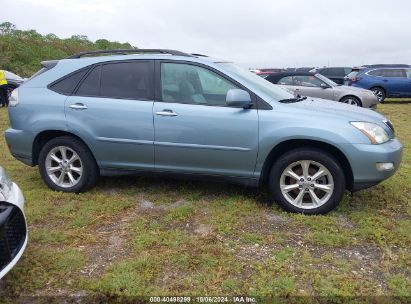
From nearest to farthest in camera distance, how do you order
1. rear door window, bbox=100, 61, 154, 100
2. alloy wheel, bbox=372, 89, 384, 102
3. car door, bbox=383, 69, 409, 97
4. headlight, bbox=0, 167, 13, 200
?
1. headlight, bbox=0, 167, 13, 200
2. rear door window, bbox=100, 61, 154, 100
3. car door, bbox=383, 69, 409, 97
4. alloy wheel, bbox=372, 89, 384, 102

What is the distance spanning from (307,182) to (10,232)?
8.90ft

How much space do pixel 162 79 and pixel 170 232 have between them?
170cm

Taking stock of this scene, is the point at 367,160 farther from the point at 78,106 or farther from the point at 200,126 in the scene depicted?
the point at 78,106

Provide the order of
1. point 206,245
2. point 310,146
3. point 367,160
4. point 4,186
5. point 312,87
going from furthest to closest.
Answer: point 312,87 < point 310,146 < point 367,160 < point 206,245 < point 4,186

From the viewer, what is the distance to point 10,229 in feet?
9.84

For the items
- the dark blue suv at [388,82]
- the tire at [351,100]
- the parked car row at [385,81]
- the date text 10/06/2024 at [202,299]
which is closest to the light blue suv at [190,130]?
the date text 10/06/2024 at [202,299]

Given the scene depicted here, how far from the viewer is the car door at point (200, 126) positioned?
4.45m

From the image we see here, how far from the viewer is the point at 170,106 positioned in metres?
4.65

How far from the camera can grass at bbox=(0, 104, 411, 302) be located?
3.16 metres

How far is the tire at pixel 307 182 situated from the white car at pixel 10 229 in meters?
Answer: 2.40

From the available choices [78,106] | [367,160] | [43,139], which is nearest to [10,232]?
[78,106]

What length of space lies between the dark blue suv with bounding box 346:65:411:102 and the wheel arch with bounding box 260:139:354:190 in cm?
1480

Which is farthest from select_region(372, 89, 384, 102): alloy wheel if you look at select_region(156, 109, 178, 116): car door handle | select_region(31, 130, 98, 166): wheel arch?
select_region(31, 130, 98, 166): wheel arch

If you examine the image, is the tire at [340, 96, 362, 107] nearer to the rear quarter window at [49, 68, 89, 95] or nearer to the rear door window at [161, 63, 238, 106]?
the rear door window at [161, 63, 238, 106]
